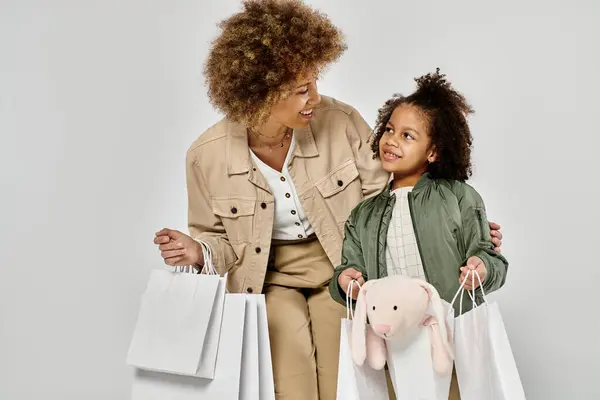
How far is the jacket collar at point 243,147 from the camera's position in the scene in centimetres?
254

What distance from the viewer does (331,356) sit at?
8.23ft

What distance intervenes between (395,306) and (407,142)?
0.47m

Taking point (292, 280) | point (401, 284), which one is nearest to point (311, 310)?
point (292, 280)

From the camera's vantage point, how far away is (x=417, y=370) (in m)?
2.03

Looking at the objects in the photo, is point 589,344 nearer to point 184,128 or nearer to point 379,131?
point 379,131

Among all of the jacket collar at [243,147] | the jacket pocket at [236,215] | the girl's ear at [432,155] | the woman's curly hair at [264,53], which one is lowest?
the jacket pocket at [236,215]

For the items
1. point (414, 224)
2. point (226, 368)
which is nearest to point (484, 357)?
point (414, 224)

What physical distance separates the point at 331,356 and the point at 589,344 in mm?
1142

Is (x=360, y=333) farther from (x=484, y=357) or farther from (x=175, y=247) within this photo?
(x=175, y=247)

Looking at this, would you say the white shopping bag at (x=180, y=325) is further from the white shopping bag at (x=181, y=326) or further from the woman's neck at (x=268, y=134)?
the woman's neck at (x=268, y=134)

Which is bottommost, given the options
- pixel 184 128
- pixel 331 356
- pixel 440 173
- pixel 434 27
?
pixel 331 356

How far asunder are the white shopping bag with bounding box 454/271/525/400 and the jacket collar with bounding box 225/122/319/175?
2.29 feet

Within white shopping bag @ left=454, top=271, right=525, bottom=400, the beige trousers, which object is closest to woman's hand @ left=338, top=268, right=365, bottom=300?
white shopping bag @ left=454, top=271, right=525, bottom=400

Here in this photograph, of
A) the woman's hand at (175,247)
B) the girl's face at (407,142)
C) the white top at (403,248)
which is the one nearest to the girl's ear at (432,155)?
the girl's face at (407,142)
